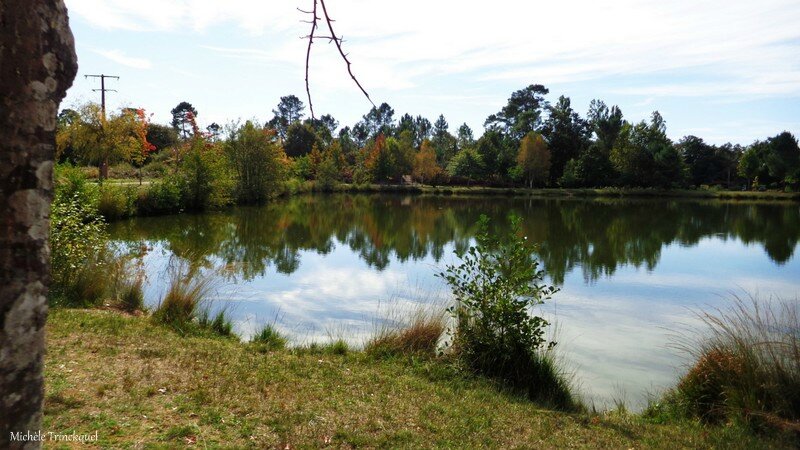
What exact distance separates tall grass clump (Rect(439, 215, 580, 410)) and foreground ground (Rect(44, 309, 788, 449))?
39cm

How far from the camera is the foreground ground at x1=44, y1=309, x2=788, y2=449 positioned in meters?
3.94

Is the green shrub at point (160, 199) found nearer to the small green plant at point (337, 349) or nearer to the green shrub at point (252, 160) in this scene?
the green shrub at point (252, 160)

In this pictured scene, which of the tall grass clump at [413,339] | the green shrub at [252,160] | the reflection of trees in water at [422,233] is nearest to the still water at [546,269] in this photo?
the reflection of trees in water at [422,233]

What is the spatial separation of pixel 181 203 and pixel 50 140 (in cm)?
2927

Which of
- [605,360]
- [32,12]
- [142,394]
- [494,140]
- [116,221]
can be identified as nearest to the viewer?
[32,12]

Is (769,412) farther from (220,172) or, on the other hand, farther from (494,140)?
(494,140)

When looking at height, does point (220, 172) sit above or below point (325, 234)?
above

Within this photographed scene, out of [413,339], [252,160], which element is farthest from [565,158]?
[413,339]

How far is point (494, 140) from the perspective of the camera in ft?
207

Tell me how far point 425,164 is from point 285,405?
57.0m

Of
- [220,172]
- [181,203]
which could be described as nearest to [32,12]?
[181,203]

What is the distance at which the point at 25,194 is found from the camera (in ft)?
4.60

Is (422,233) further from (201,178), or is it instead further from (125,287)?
(125,287)

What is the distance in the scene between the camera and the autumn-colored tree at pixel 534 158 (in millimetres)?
56888
